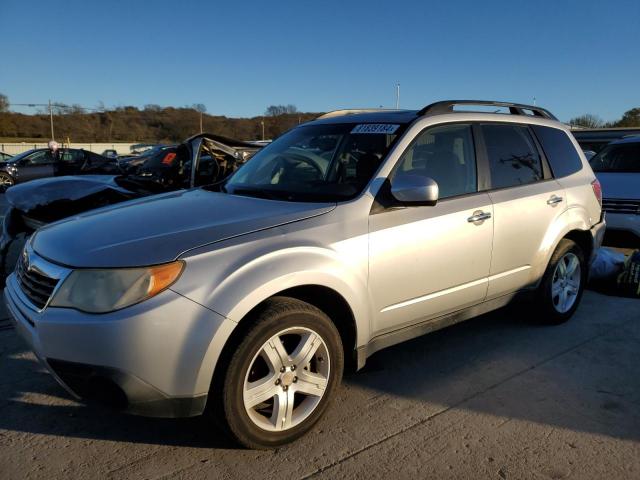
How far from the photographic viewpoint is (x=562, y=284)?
4.63 metres

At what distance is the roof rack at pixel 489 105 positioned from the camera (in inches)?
145

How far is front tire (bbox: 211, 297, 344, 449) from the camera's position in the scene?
2541mm

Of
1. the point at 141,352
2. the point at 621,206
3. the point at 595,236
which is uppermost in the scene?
the point at 621,206

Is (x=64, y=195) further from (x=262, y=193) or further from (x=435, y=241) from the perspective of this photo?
(x=435, y=241)

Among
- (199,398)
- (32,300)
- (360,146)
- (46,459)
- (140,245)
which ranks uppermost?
(360,146)

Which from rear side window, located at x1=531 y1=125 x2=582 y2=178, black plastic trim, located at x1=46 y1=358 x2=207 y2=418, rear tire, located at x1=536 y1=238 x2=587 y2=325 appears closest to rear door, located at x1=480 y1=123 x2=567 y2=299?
rear side window, located at x1=531 y1=125 x2=582 y2=178

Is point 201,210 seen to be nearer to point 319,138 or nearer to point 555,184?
point 319,138

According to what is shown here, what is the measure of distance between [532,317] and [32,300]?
3.84 m

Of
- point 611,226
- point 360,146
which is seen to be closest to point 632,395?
point 360,146

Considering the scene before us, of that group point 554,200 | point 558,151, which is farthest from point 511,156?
point 558,151

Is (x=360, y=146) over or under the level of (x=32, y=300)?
over

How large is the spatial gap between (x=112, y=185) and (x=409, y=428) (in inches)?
161

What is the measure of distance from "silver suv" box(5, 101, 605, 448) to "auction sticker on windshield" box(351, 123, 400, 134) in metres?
0.02

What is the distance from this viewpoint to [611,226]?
6648mm
